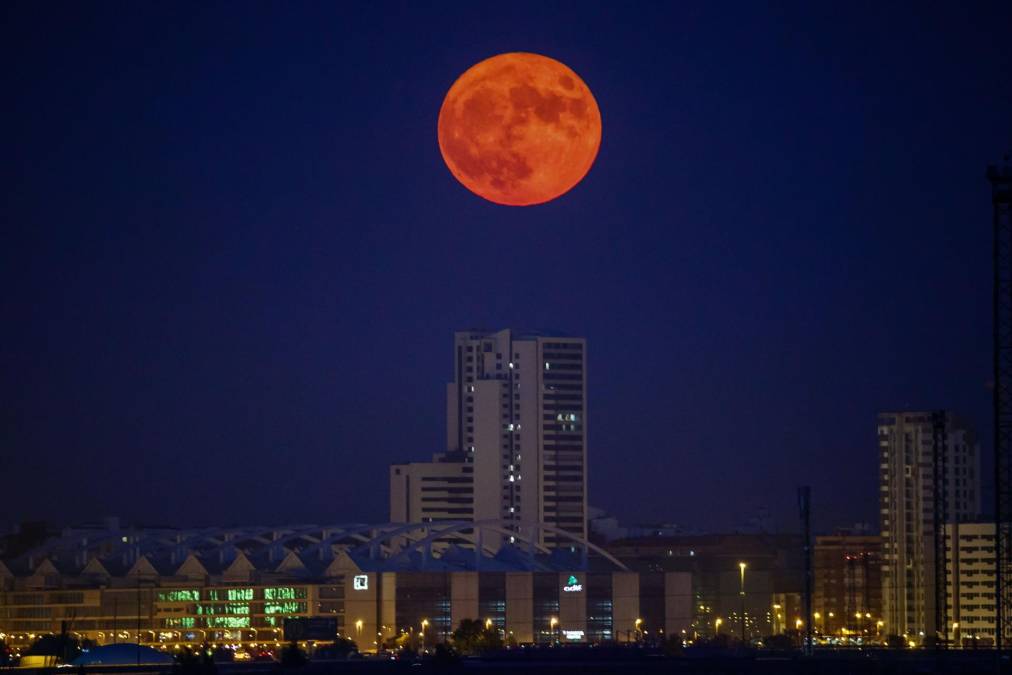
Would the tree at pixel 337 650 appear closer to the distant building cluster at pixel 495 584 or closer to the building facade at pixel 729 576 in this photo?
the distant building cluster at pixel 495 584

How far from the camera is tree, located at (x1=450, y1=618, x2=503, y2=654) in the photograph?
95312mm

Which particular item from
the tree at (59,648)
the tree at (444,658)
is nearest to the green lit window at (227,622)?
the tree at (59,648)

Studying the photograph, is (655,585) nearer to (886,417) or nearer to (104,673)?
(886,417)

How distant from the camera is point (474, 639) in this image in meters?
98.4

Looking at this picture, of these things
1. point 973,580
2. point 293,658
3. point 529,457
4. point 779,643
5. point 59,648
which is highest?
point 529,457

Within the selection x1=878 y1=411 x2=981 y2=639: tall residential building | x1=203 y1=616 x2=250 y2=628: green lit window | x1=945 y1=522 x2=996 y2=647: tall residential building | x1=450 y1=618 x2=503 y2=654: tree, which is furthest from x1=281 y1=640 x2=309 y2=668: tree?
x1=878 y1=411 x2=981 y2=639: tall residential building

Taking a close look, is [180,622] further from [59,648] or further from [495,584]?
[59,648]

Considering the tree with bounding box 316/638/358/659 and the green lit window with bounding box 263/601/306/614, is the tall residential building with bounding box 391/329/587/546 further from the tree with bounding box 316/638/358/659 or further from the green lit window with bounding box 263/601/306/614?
the tree with bounding box 316/638/358/659

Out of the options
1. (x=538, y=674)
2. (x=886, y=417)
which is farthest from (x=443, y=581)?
(x=538, y=674)

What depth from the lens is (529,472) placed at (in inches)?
7692

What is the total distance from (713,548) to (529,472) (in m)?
22.6

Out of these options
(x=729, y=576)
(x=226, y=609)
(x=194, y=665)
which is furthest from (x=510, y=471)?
(x=194, y=665)

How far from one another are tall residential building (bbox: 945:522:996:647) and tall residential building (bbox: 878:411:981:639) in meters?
7.28

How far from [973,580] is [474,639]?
173ft
